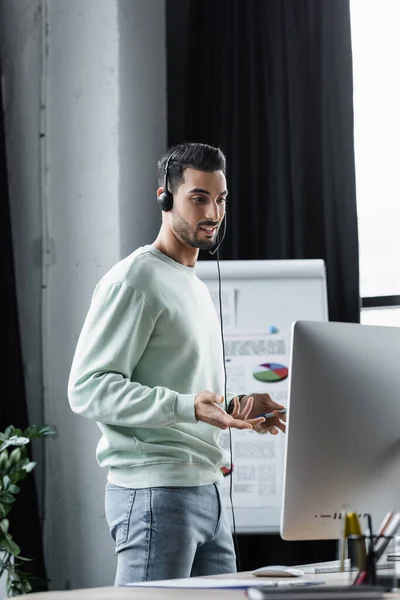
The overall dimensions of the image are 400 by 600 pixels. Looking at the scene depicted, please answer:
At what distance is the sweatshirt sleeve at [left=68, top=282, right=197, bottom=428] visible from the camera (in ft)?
5.48

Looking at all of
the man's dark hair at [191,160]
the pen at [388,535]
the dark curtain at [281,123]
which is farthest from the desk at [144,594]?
the dark curtain at [281,123]

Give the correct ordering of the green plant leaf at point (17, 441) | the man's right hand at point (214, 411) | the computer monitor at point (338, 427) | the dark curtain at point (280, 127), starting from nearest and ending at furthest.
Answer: the computer monitor at point (338, 427), the man's right hand at point (214, 411), the green plant leaf at point (17, 441), the dark curtain at point (280, 127)

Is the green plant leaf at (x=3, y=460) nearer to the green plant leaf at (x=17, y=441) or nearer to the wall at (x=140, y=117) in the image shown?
the green plant leaf at (x=17, y=441)

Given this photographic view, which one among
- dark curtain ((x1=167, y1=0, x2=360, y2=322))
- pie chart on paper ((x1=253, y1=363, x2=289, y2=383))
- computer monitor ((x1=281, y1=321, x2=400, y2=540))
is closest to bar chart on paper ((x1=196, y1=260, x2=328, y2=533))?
pie chart on paper ((x1=253, y1=363, x2=289, y2=383))

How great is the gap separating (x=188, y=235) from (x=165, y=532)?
2.24 feet

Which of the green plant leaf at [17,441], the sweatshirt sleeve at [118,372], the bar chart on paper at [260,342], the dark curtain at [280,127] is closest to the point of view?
the sweatshirt sleeve at [118,372]

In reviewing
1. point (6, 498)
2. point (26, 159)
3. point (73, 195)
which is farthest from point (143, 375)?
point (26, 159)

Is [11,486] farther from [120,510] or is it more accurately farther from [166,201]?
[166,201]

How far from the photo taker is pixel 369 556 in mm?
1131

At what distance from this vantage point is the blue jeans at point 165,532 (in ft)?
5.62

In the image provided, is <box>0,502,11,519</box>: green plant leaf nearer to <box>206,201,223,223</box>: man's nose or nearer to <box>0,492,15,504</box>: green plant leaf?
<box>0,492,15,504</box>: green plant leaf

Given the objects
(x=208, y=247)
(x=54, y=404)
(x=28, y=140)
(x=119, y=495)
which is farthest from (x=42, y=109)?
(x=119, y=495)

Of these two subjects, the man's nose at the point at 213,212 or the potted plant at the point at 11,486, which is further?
the potted plant at the point at 11,486

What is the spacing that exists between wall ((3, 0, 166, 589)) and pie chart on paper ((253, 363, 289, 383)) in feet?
2.14
